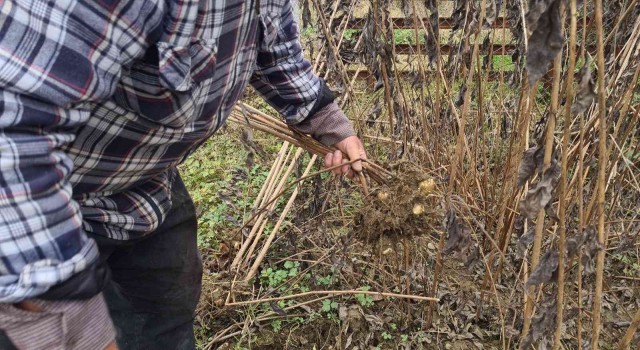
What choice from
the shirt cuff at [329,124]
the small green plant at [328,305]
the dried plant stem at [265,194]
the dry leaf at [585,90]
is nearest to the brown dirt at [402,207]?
the shirt cuff at [329,124]

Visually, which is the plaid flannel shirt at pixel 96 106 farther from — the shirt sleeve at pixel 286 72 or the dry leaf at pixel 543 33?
the dry leaf at pixel 543 33

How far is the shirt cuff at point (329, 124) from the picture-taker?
66.3 inches

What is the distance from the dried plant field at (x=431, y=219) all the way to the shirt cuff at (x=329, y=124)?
0.26ft

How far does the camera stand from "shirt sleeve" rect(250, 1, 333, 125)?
142cm

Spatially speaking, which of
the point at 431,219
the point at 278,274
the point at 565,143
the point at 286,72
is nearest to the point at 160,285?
the point at 286,72

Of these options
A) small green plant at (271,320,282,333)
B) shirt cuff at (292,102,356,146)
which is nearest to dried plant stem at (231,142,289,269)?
small green plant at (271,320,282,333)

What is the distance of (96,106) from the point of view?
98 cm

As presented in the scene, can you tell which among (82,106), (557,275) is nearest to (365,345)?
(557,275)

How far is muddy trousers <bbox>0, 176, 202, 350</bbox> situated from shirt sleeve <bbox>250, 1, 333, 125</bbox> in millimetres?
400

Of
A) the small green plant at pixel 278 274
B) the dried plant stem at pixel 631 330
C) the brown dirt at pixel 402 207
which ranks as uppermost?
the brown dirt at pixel 402 207

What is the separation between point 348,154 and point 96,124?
2.81 ft

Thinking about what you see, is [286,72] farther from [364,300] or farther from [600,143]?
[364,300]

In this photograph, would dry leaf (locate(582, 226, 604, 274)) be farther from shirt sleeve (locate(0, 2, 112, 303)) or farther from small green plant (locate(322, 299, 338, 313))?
small green plant (locate(322, 299, 338, 313))

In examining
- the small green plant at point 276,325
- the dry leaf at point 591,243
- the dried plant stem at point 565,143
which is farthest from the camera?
the small green plant at point 276,325
